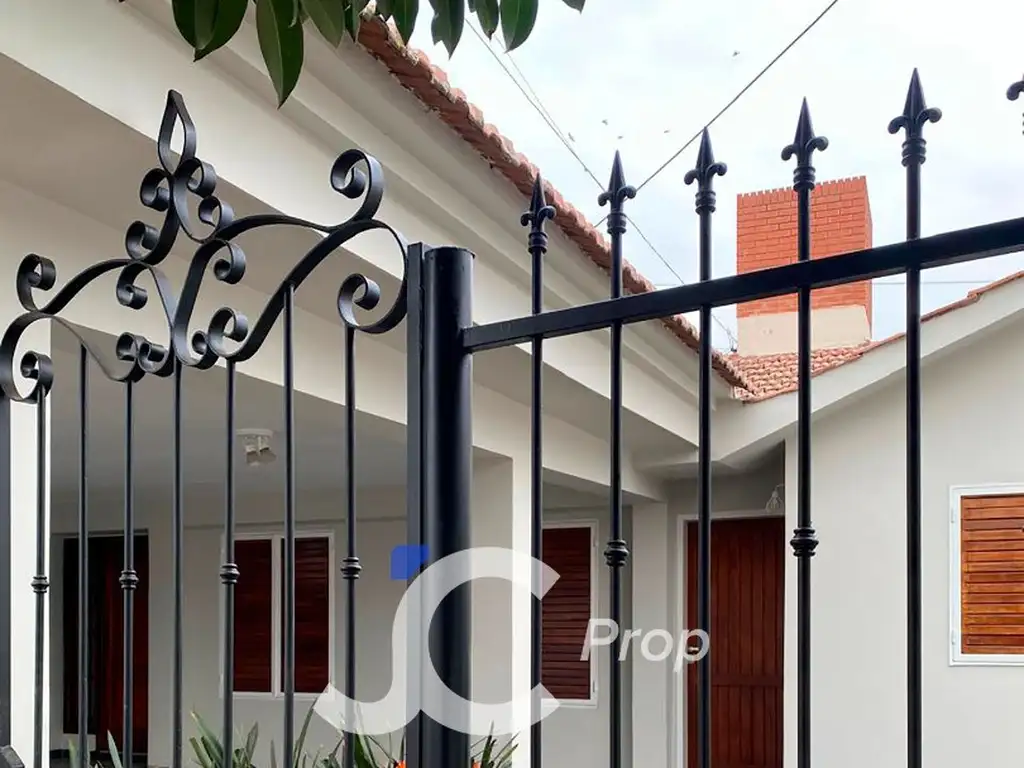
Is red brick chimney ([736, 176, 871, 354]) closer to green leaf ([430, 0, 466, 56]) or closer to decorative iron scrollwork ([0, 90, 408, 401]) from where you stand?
decorative iron scrollwork ([0, 90, 408, 401])

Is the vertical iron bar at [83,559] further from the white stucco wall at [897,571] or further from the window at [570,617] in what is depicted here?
the window at [570,617]

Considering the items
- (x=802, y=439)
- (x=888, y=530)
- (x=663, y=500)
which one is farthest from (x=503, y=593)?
(x=802, y=439)

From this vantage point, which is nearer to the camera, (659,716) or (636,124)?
(659,716)

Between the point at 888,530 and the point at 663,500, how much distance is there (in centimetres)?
192

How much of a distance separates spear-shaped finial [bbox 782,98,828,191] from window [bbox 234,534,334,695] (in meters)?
7.21

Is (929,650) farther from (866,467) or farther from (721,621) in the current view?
(721,621)

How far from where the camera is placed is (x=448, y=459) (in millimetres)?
1238

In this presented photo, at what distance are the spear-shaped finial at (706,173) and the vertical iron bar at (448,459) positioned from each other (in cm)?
31

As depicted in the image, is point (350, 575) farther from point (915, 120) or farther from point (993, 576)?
point (993, 576)

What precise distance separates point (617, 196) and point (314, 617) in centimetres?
719

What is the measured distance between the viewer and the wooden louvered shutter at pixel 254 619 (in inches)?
315

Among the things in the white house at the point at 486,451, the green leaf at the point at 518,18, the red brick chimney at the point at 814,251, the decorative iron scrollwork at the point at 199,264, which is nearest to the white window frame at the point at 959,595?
the white house at the point at 486,451

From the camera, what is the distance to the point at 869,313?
8.53 metres

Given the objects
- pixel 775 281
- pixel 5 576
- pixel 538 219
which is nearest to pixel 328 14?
pixel 538 219
